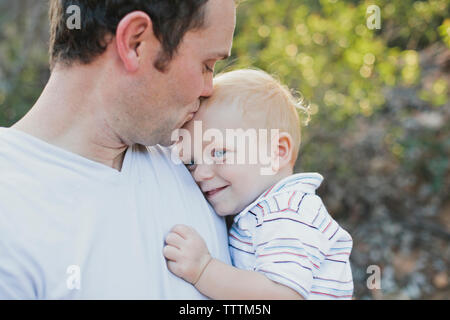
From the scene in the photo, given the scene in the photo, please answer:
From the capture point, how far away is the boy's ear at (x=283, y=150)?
2.10m

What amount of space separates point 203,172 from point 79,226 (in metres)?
0.58

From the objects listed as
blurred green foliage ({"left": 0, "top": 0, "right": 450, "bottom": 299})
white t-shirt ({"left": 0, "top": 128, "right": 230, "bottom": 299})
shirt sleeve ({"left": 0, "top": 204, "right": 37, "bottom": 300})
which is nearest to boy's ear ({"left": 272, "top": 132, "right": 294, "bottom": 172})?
white t-shirt ({"left": 0, "top": 128, "right": 230, "bottom": 299})

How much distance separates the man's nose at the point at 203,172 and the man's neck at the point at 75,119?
304 millimetres

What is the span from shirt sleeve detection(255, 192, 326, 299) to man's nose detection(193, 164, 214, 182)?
0.26 m

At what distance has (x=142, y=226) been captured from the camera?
5.67ft

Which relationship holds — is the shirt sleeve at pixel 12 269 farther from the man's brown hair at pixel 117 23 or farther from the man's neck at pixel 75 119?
the man's brown hair at pixel 117 23

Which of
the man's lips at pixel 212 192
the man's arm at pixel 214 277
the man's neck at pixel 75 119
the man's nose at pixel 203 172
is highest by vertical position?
the man's neck at pixel 75 119

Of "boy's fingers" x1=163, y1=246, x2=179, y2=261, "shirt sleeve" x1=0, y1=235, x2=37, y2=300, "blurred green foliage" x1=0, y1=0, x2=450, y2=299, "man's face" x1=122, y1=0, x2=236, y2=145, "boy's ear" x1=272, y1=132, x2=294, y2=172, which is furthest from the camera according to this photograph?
"blurred green foliage" x1=0, y1=0, x2=450, y2=299

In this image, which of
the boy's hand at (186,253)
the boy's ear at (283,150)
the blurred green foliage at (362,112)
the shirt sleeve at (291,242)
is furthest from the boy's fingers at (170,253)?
the blurred green foliage at (362,112)

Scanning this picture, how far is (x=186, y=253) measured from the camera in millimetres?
1725

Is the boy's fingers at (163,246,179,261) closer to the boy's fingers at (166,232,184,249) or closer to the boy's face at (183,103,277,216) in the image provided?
the boy's fingers at (166,232,184,249)

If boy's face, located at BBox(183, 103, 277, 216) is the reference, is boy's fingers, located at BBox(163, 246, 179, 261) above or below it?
below

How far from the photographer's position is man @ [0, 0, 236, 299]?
1.50 metres
